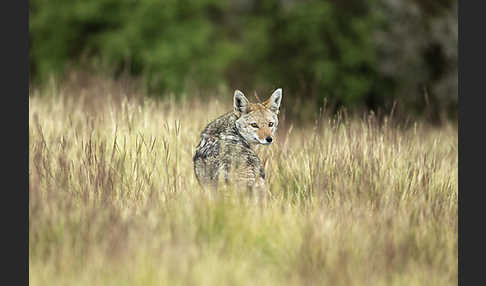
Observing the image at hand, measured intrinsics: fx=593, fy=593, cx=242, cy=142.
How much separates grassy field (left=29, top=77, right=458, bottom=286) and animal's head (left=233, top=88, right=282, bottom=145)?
1.83 ft

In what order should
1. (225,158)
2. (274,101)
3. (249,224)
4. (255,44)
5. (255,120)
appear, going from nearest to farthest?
1. (249,224)
2. (225,158)
3. (255,120)
4. (274,101)
5. (255,44)

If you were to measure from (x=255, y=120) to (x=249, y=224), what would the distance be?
1.24m

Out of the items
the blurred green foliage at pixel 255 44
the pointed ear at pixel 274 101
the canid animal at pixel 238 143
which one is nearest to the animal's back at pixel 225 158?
the canid animal at pixel 238 143

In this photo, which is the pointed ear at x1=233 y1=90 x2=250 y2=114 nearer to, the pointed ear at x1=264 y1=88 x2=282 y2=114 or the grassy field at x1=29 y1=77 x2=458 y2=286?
the pointed ear at x1=264 y1=88 x2=282 y2=114

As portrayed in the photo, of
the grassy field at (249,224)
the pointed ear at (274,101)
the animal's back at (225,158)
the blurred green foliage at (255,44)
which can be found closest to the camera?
the grassy field at (249,224)

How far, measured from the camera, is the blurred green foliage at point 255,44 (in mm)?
18375

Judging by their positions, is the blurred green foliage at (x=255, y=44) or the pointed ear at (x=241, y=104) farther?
the blurred green foliage at (x=255, y=44)

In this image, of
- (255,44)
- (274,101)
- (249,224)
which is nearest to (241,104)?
(274,101)

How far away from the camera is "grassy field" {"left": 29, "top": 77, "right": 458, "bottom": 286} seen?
4023 millimetres

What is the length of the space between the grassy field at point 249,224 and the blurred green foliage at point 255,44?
10745 mm

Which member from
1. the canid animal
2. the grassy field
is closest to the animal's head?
the canid animal

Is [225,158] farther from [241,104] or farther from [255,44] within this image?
[255,44]

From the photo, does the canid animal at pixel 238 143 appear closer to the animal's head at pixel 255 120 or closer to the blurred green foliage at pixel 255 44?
the animal's head at pixel 255 120

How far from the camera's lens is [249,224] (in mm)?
4617
